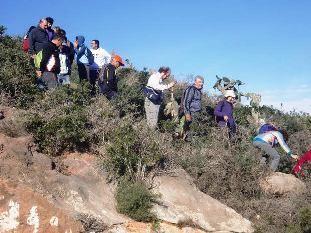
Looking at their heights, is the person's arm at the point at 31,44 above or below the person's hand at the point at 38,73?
above

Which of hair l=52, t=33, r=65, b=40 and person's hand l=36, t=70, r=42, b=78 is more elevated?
hair l=52, t=33, r=65, b=40

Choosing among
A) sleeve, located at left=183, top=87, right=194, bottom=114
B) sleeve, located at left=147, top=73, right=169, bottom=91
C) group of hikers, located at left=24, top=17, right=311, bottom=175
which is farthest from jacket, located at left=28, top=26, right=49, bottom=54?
sleeve, located at left=183, top=87, right=194, bottom=114

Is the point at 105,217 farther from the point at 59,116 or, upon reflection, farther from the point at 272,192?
the point at 272,192

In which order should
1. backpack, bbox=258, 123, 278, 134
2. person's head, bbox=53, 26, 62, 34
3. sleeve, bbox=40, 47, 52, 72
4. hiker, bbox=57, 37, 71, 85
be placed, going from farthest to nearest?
person's head, bbox=53, 26, 62, 34 < hiker, bbox=57, 37, 71, 85 < backpack, bbox=258, 123, 278, 134 < sleeve, bbox=40, 47, 52, 72

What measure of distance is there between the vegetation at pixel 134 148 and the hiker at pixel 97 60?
890 millimetres

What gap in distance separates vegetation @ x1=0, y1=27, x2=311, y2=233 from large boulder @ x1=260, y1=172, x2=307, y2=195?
18 cm

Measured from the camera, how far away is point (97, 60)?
11641 millimetres

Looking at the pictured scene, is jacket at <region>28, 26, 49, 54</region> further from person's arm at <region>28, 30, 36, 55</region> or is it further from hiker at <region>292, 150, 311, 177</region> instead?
hiker at <region>292, 150, 311, 177</region>

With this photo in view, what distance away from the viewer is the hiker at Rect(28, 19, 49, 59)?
10.2 metres

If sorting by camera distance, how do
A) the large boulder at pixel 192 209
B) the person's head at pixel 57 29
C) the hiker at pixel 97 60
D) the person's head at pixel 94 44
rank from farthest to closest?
the person's head at pixel 94 44, the hiker at pixel 97 60, the person's head at pixel 57 29, the large boulder at pixel 192 209

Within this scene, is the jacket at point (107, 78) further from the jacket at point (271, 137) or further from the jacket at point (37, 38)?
the jacket at point (271, 137)

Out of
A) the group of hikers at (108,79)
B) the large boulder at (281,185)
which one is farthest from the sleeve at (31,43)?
the large boulder at (281,185)

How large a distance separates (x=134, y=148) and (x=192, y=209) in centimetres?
152

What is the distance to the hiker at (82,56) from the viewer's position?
37.6ft
